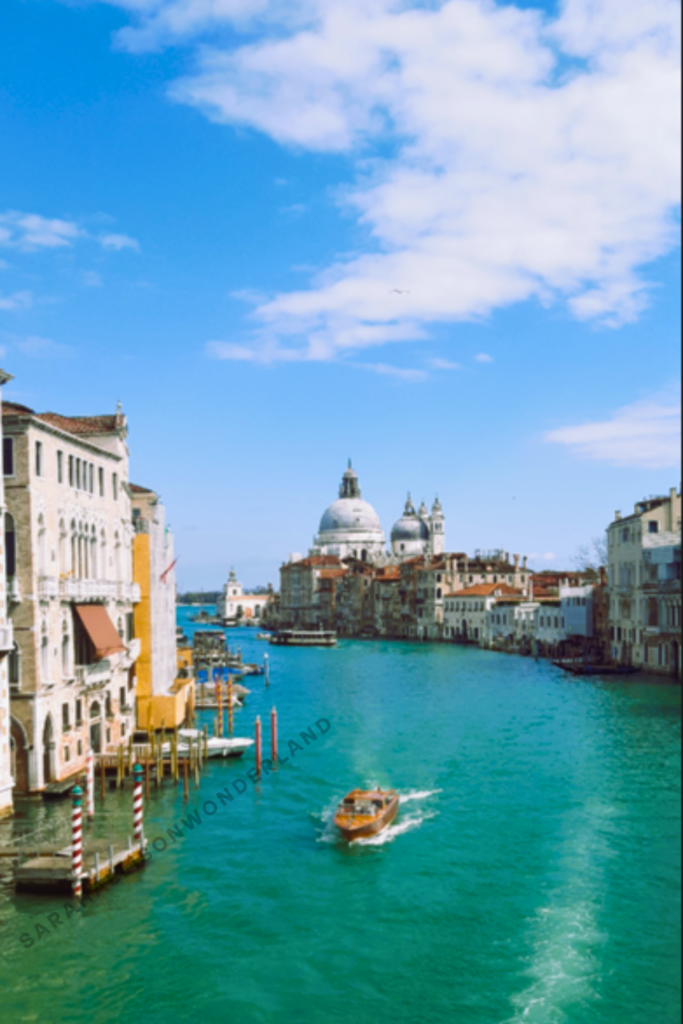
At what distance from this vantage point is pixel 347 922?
1375 centimetres

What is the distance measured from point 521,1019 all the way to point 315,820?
8.84 meters

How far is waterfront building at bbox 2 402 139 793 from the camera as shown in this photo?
19750 millimetres

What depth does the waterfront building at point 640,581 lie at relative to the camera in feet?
26.7

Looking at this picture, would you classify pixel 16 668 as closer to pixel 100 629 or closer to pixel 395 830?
pixel 100 629

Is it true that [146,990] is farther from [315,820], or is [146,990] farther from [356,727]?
[356,727]

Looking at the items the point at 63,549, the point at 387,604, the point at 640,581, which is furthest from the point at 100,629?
the point at 387,604

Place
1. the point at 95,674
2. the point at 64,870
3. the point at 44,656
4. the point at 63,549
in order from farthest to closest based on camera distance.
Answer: the point at 95,674 → the point at 63,549 → the point at 44,656 → the point at 64,870

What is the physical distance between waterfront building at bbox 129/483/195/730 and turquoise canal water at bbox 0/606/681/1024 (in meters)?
4.14

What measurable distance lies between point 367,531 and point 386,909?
115 metres

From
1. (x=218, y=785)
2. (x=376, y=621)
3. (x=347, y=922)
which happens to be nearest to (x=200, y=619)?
(x=376, y=621)

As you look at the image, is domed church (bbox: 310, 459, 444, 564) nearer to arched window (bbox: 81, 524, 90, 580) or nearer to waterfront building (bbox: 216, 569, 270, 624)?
waterfront building (bbox: 216, 569, 270, 624)

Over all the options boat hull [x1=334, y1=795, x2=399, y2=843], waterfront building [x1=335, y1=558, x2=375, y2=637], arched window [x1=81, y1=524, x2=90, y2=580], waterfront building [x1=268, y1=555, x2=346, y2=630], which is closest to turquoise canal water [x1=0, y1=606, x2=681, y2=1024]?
boat hull [x1=334, y1=795, x2=399, y2=843]

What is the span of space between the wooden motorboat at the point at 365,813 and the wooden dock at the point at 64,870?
4006 millimetres

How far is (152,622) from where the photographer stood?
93.2ft
